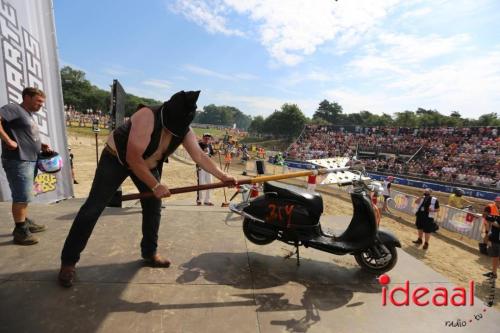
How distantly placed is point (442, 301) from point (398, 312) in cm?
65

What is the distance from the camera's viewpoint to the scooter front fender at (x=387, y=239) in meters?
3.85

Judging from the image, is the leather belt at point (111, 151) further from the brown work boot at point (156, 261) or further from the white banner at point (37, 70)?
the white banner at point (37, 70)

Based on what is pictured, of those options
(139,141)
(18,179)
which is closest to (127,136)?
(139,141)

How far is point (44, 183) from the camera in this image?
19.9 ft

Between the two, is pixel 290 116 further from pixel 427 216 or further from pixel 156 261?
pixel 156 261

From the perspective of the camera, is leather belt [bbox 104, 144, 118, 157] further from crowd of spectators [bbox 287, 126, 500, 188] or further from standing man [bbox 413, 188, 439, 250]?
crowd of spectators [bbox 287, 126, 500, 188]

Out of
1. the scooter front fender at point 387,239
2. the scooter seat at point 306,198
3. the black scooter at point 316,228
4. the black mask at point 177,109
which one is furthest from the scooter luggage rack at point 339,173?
the black mask at point 177,109

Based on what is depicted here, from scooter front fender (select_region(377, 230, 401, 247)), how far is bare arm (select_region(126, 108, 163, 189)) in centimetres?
294

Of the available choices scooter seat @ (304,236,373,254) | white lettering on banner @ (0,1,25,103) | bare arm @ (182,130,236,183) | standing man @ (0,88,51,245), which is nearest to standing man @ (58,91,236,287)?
bare arm @ (182,130,236,183)

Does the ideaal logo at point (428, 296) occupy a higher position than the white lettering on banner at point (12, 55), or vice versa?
the white lettering on banner at point (12, 55)

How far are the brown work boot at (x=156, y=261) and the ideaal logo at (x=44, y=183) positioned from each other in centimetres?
389

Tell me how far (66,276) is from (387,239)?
11.8ft

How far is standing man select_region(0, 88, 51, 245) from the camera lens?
11.2 ft

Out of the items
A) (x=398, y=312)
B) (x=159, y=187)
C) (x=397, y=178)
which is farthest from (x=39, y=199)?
(x=397, y=178)
